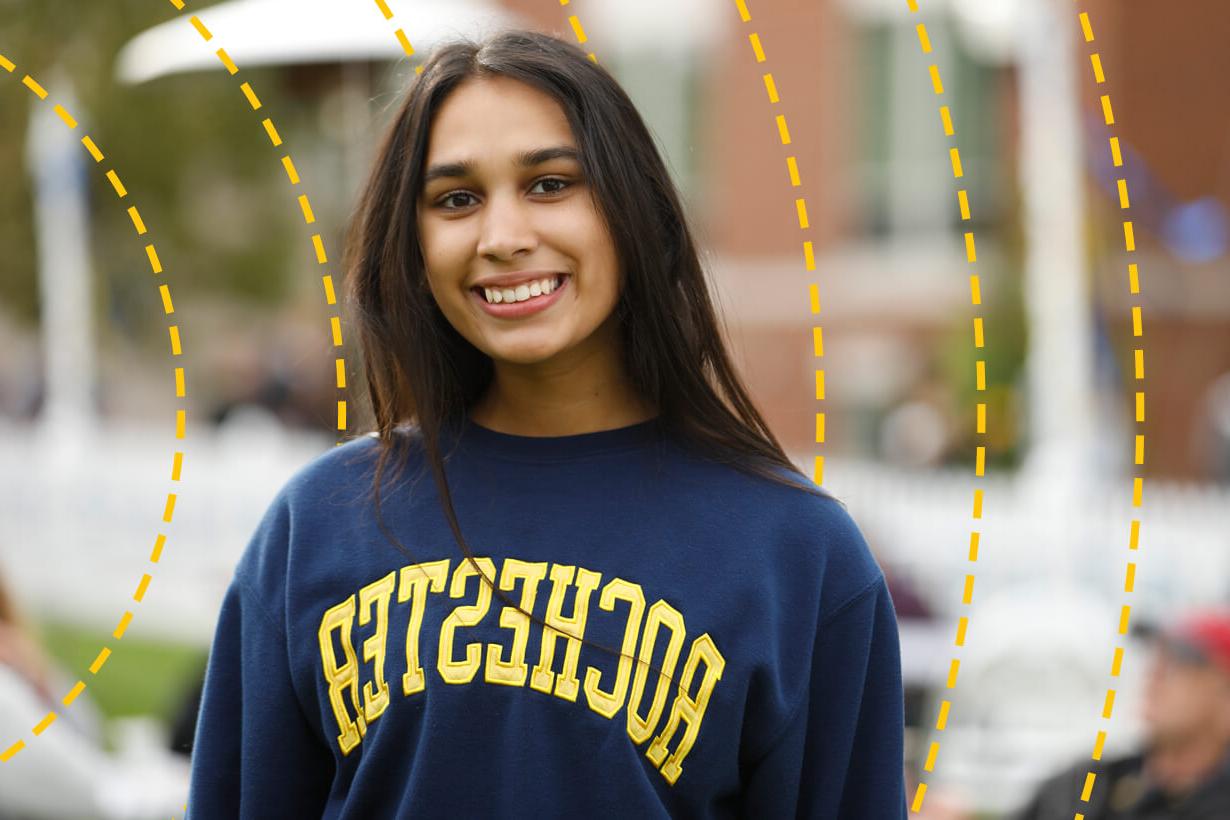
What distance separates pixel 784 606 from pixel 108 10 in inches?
305

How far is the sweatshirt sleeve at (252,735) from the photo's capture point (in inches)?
77.7

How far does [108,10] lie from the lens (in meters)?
8.86

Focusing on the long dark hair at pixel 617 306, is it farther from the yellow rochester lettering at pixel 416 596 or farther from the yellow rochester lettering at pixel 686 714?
the yellow rochester lettering at pixel 686 714

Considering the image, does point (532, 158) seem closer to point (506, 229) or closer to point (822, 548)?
point (506, 229)

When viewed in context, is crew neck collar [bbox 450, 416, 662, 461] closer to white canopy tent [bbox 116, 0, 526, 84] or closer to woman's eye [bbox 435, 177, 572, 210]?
woman's eye [bbox 435, 177, 572, 210]

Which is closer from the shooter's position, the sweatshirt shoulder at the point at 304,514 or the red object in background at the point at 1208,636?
the sweatshirt shoulder at the point at 304,514

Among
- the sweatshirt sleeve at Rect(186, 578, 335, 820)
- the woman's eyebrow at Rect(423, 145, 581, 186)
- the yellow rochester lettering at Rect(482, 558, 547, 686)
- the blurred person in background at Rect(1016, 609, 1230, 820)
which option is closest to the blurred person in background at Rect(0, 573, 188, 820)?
the sweatshirt sleeve at Rect(186, 578, 335, 820)

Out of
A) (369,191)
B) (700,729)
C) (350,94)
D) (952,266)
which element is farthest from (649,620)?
(952,266)

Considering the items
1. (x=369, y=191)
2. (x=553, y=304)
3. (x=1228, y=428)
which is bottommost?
(x=1228, y=428)

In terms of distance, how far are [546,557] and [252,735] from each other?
1.26ft

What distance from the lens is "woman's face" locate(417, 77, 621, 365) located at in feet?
6.29

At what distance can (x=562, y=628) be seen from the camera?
1894mm

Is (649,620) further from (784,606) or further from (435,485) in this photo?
(435,485)

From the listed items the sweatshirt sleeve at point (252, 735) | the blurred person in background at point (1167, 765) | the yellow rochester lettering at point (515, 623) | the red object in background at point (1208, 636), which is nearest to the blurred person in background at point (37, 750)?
the sweatshirt sleeve at point (252, 735)
